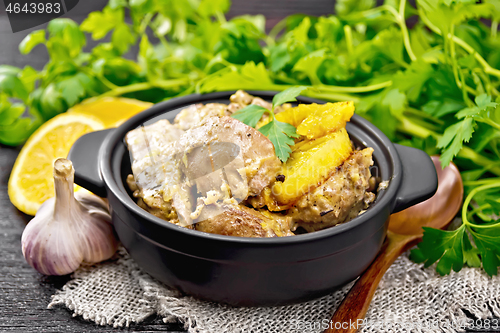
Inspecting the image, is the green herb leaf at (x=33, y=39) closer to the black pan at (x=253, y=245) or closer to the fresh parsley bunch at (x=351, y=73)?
the fresh parsley bunch at (x=351, y=73)

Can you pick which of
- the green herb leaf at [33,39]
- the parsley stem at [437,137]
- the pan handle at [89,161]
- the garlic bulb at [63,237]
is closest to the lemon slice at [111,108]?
the green herb leaf at [33,39]

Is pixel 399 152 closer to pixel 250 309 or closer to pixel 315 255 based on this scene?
pixel 315 255

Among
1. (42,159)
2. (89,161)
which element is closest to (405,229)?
(89,161)

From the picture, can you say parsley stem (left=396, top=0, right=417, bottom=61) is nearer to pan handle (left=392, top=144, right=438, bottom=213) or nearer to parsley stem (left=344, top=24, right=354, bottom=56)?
parsley stem (left=344, top=24, right=354, bottom=56)

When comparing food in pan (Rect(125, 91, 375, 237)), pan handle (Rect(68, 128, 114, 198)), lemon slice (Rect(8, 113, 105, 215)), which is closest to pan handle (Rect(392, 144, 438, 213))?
food in pan (Rect(125, 91, 375, 237))

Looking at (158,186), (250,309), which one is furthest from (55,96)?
(250,309)

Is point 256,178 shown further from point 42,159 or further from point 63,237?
point 42,159
